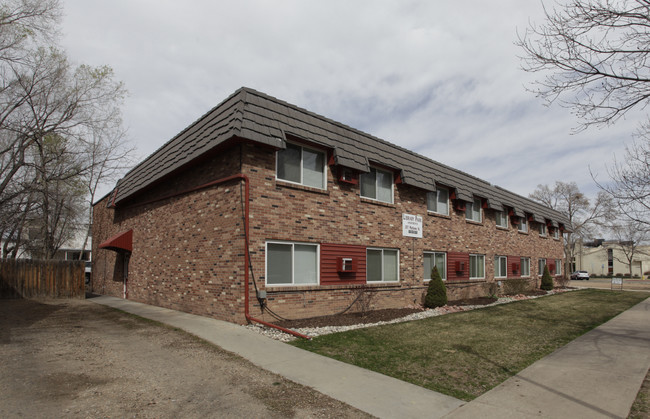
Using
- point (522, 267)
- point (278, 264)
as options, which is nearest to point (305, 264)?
point (278, 264)

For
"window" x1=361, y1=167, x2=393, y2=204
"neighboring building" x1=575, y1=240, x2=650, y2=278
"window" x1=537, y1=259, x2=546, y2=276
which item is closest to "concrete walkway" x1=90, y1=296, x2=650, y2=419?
"window" x1=361, y1=167, x2=393, y2=204

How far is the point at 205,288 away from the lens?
10680 millimetres

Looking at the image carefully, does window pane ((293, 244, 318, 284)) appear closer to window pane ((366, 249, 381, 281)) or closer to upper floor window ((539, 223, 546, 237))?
window pane ((366, 249, 381, 281))

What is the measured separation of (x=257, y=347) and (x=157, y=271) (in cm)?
790

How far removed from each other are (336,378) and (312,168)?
674 cm

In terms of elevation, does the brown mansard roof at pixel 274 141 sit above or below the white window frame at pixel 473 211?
above

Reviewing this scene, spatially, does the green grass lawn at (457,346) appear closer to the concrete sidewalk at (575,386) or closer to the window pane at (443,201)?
the concrete sidewalk at (575,386)

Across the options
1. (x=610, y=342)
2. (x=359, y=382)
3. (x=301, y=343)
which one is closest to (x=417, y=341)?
(x=301, y=343)

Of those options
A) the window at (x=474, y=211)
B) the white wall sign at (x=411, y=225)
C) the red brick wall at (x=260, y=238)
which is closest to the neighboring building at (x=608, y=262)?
the window at (x=474, y=211)

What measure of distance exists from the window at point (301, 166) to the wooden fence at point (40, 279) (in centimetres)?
1211

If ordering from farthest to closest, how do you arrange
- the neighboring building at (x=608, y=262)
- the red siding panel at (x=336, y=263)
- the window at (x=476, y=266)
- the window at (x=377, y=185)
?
the neighboring building at (x=608, y=262), the window at (x=476, y=266), the window at (x=377, y=185), the red siding panel at (x=336, y=263)

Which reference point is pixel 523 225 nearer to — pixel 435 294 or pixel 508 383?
pixel 435 294

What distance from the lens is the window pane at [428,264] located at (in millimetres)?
15385

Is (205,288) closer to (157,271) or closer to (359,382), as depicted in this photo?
(157,271)
